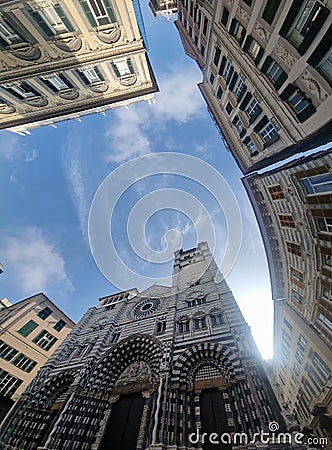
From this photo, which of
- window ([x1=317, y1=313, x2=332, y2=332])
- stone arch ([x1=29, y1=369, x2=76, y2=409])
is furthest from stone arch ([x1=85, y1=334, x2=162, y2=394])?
window ([x1=317, y1=313, x2=332, y2=332])

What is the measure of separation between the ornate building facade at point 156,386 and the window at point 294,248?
6.14 metres

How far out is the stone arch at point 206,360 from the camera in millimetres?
11258

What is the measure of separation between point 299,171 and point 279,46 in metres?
6.43

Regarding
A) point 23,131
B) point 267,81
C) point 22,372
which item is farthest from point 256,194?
point 22,372

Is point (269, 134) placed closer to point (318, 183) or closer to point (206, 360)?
point (318, 183)

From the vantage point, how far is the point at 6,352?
63.2ft

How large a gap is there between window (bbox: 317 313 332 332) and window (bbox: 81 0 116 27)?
2267 centimetres

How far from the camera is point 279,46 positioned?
8258 millimetres

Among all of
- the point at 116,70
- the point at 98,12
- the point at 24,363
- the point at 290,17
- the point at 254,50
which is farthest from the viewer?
the point at 24,363

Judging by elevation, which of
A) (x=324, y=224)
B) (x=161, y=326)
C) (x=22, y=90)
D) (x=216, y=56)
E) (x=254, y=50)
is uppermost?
(x=216, y=56)

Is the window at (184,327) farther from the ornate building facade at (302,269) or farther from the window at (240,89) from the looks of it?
the window at (240,89)

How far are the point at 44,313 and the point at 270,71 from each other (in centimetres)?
3133

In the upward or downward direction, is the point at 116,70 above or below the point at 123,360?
above

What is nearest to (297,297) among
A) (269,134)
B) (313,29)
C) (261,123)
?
(269,134)
